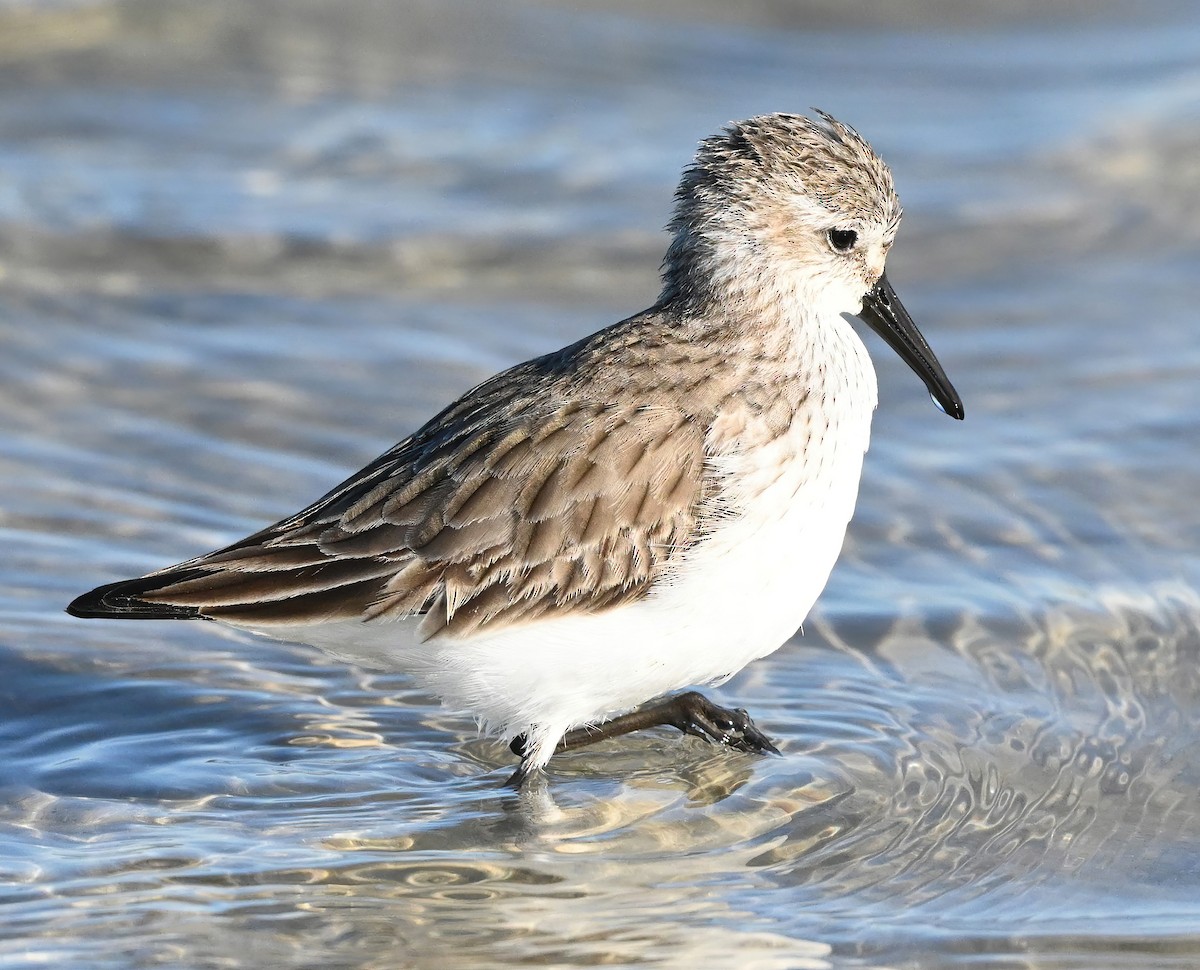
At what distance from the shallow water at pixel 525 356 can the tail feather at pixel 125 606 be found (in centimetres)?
66

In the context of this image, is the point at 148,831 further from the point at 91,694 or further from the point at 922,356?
the point at 922,356

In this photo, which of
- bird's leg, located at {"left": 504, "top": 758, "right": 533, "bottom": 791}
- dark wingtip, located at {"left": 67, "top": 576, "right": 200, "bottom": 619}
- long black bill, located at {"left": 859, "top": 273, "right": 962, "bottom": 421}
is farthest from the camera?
long black bill, located at {"left": 859, "top": 273, "right": 962, "bottom": 421}

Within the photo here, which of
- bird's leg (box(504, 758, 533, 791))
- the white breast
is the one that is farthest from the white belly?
bird's leg (box(504, 758, 533, 791))

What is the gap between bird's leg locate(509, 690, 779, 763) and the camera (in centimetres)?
627

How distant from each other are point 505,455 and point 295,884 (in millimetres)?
1413

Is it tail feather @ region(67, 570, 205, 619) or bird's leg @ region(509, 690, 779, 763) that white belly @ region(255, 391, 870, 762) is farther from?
bird's leg @ region(509, 690, 779, 763)

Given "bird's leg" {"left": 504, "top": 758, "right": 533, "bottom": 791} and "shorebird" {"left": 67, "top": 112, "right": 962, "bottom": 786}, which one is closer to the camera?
"shorebird" {"left": 67, "top": 112, "right": 962, "bottom": 786}

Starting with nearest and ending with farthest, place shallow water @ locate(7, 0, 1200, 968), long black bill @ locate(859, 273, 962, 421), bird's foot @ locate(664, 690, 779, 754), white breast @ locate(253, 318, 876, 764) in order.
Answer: shallow water @ locate(7, 0, 1200, 968) → white breast @ locate(253, 318, 876, 764) → bird's foot @ locate(664, 690, 779, 754) → long black bill @ locate(859, 273, 962, 421)

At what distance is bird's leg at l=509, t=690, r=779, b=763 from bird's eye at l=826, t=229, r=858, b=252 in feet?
5.16

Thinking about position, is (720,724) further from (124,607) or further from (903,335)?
(124,607)

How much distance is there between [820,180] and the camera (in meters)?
6.22

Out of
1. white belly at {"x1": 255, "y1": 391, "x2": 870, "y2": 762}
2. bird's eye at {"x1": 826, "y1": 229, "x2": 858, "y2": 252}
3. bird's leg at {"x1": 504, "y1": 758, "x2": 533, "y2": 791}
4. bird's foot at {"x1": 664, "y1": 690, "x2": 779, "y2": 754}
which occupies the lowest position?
bird's leg at {"x1": 504, "y1": 758, "x2": 533, "y2": 791}

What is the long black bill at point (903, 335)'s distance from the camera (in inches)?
258

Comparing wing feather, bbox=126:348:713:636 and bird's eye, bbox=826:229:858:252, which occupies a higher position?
bird's eye, bbox=826:229:858:252
